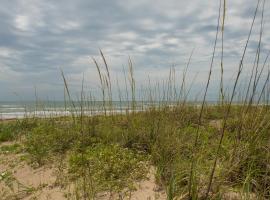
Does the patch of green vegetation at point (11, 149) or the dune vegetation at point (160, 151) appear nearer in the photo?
the dune vegetation at point (160, 151)

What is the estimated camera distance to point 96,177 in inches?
127

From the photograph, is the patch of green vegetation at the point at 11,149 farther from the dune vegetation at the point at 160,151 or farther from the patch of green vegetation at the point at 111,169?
the patch of green vegetation at the point at 111,169

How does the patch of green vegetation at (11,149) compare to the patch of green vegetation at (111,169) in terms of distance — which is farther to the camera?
the patch of green vegetation at (11,149)

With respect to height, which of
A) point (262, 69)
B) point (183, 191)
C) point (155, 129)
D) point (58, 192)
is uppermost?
point (262, 69)

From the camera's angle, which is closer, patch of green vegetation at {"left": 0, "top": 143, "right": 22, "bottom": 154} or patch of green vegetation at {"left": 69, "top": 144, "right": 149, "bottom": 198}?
patch of green vegetation at {"left": 69, "top": 144, "right": 149, "bottom": 198}

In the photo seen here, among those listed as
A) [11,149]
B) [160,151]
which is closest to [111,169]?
[160,151]

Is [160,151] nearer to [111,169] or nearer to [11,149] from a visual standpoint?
[111,169]

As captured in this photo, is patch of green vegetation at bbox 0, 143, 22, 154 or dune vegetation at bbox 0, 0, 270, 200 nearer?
dune vegetation at bbox 0, 0, 270, 200

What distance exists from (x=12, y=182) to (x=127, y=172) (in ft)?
4.64

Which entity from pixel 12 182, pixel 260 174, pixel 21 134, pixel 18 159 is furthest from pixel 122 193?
pixel 21 134

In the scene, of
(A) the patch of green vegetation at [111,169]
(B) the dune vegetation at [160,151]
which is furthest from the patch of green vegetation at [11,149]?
(A) the patch of green vegetation at [111,169]

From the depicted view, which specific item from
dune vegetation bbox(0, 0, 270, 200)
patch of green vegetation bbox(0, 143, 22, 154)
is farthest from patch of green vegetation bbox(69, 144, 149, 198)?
patch of green vegetation bbox(0, 143, 22, 154)

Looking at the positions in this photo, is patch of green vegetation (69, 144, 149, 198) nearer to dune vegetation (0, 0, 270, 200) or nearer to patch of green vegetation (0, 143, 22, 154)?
dune vegetation (0, 0, 270, 200)

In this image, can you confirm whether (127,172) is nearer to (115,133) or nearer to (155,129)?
(155,129)
